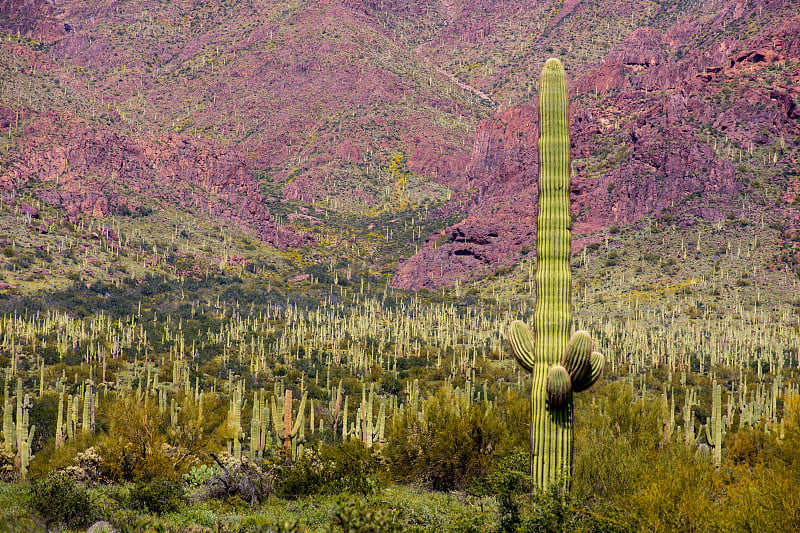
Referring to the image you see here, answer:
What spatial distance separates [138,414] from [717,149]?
303 ft

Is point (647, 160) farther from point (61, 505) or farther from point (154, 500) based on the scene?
point (61, 505)

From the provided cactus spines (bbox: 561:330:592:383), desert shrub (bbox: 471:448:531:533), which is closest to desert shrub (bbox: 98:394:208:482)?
desert shrub (bbox: 471:448:531:533)

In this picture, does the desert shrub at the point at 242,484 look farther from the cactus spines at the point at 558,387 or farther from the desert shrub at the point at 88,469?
the cactus spines at the point at 558,387

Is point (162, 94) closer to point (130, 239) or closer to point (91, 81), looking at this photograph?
point (91, 81)

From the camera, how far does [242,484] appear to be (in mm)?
16766

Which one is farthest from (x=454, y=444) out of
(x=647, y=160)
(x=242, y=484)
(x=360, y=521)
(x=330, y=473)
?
(x=647, y=160)

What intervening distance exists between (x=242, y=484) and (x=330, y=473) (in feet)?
9.18

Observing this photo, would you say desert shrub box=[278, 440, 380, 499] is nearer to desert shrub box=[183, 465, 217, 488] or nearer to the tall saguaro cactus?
desert shrub box=[183, 465, 217, 488]

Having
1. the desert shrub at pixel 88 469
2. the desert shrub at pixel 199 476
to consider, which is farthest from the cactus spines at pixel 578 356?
the desert shrub at pixel 88 469

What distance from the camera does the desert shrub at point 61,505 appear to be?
44.1ft

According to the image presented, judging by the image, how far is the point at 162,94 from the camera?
184m

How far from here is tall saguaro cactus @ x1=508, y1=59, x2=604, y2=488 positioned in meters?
11.6

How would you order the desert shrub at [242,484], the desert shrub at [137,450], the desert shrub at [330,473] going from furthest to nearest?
the desert shrub at [137,450], the desert shrub at [330,473], the desert shrub at [242,484]

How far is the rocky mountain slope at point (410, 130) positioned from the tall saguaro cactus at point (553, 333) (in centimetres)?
7641
